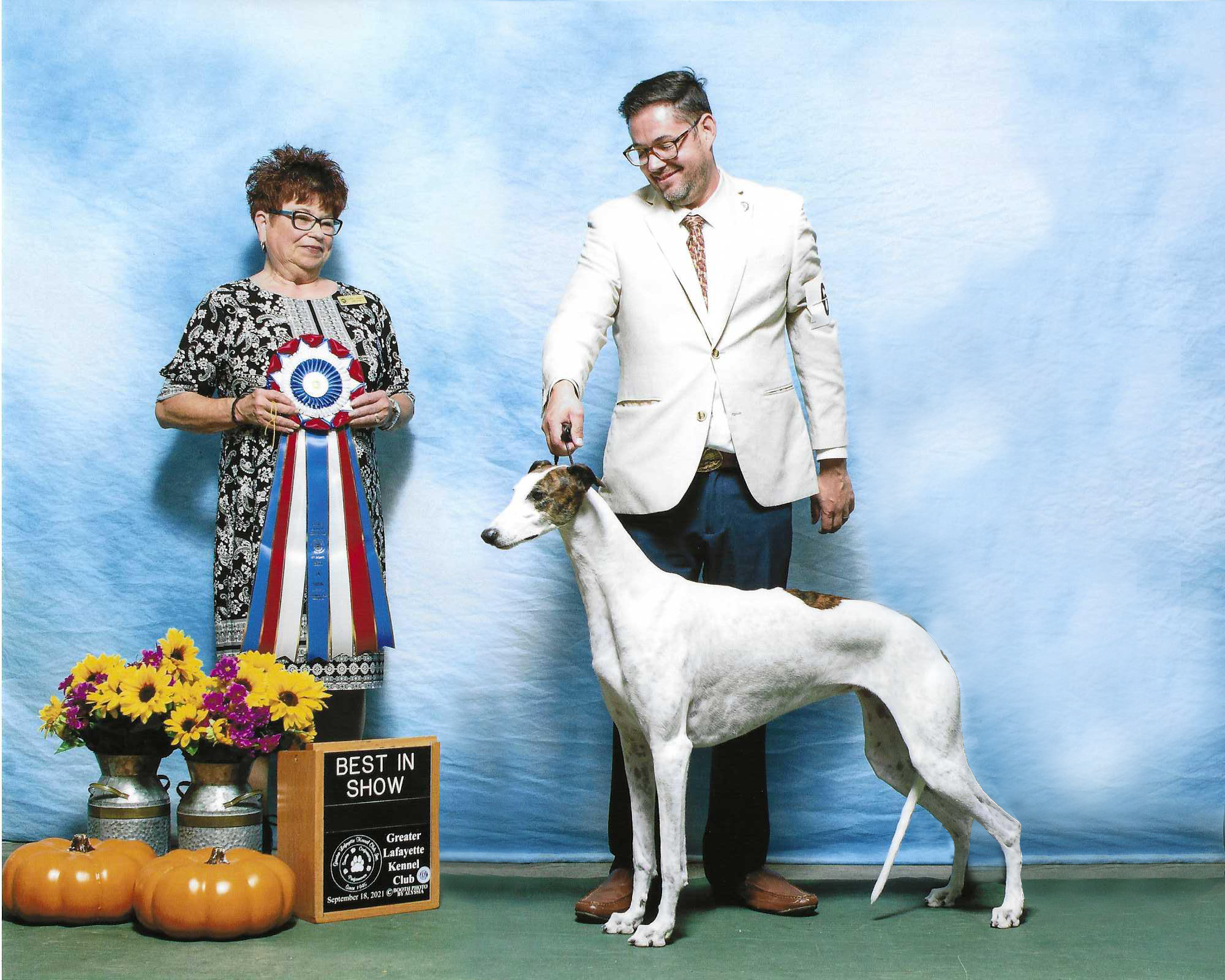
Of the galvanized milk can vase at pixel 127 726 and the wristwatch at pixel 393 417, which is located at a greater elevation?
the wristwatch at pixel 393 417

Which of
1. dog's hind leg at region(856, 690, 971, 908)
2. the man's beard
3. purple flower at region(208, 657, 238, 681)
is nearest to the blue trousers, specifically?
dog's hind leg at region(856, 690, 971, 908)

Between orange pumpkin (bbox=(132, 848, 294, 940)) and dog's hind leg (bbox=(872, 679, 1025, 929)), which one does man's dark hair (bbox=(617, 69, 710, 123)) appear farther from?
orange pumpkin (bbox=(132, 848, 294, 940))

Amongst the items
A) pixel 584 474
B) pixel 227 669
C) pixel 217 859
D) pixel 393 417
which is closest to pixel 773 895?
pixel 584 474

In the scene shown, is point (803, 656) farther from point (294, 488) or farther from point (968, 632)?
point (294, 488)

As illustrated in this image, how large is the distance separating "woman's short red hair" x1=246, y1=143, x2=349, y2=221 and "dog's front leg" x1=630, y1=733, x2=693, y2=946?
1.62 meters

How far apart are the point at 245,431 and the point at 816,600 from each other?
1409 millimetres

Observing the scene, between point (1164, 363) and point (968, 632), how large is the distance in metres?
0.90

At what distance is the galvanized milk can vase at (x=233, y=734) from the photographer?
2701mm

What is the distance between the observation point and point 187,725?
2.70 metres

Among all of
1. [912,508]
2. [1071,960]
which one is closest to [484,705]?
[912,508]

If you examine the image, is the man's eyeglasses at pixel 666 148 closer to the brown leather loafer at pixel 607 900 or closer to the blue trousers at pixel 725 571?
the blue trousers at pixel 725 571

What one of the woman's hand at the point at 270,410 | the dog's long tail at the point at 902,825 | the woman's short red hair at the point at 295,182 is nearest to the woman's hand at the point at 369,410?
the woman's hand at the point at 270,410

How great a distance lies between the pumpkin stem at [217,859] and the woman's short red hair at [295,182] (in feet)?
5.05

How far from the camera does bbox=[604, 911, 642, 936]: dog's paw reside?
2.58 m
